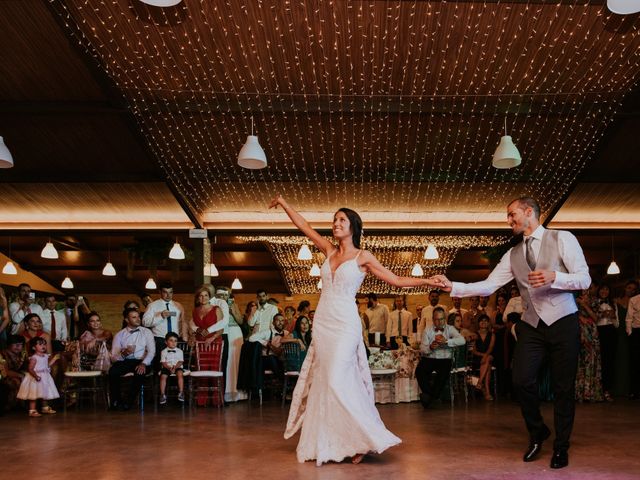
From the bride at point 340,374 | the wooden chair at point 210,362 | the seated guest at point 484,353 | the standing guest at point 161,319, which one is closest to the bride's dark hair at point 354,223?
the bride at point 340,374

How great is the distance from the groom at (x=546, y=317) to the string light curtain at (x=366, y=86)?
8.18ft

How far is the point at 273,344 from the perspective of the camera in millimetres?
9188

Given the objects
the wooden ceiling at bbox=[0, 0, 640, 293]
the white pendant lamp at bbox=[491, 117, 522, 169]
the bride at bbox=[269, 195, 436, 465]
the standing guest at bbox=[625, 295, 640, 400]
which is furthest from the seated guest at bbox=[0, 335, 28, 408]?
the standing guest at bbox=[625, 295, 640, 400]

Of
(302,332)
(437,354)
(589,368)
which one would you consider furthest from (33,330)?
(589,368)

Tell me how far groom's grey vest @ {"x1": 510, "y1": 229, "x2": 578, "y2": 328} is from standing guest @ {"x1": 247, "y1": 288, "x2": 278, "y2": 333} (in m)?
5.20

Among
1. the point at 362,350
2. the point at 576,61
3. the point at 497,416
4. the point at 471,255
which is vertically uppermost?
the point at 576,61

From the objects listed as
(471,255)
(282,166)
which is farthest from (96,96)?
(471,255)

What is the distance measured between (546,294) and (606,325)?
5.24 m

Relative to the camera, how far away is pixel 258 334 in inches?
355

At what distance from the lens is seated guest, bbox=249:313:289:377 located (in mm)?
9094

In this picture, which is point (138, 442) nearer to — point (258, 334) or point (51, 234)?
point (258, 334)

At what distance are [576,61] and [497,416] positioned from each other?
12.2 ft

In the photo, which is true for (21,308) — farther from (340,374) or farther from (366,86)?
(340,374)

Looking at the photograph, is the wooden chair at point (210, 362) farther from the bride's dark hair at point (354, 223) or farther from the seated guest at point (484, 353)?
the bride's dark hair at point (354, 223)
